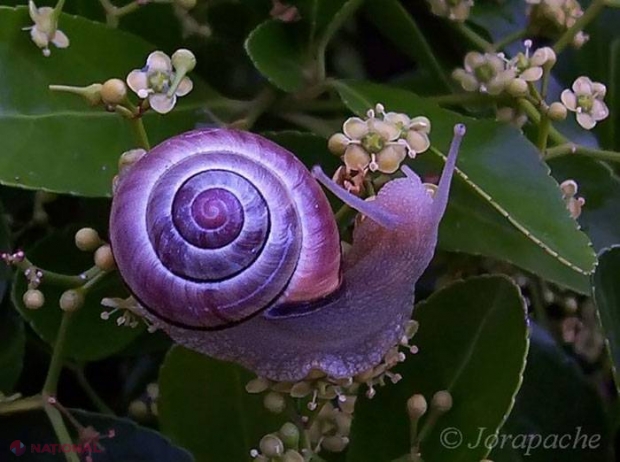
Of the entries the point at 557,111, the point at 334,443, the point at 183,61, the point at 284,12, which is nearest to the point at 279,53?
the point at 284,12

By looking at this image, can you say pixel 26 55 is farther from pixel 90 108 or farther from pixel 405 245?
pixel 405 245

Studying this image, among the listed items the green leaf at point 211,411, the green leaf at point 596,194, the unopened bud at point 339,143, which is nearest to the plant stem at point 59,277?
the green leaf at point 211,411

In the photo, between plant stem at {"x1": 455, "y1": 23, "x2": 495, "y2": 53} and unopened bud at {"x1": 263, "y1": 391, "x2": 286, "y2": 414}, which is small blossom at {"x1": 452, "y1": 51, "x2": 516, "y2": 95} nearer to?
plant stem at {"x1": 455, "y1": 23, "x2": 495, "y2": 53}

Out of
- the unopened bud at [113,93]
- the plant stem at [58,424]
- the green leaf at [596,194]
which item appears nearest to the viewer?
the unopened bud at [113,93]

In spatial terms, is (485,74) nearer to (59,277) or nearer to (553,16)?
(553,16)

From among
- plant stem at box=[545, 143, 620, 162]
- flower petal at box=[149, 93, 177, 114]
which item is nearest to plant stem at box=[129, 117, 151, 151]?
flower petal at box=[149, 93, 177, 114]

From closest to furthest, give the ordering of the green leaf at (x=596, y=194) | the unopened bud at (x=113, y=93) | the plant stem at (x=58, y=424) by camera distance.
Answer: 1. the unopened bud at (x=113, y=93)
2. the plant stem at (x=58, y=424)
3. the green leaf at (x=596, y=194)

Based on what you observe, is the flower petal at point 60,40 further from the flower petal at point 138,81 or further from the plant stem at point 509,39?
the plant stem at point 509,39
